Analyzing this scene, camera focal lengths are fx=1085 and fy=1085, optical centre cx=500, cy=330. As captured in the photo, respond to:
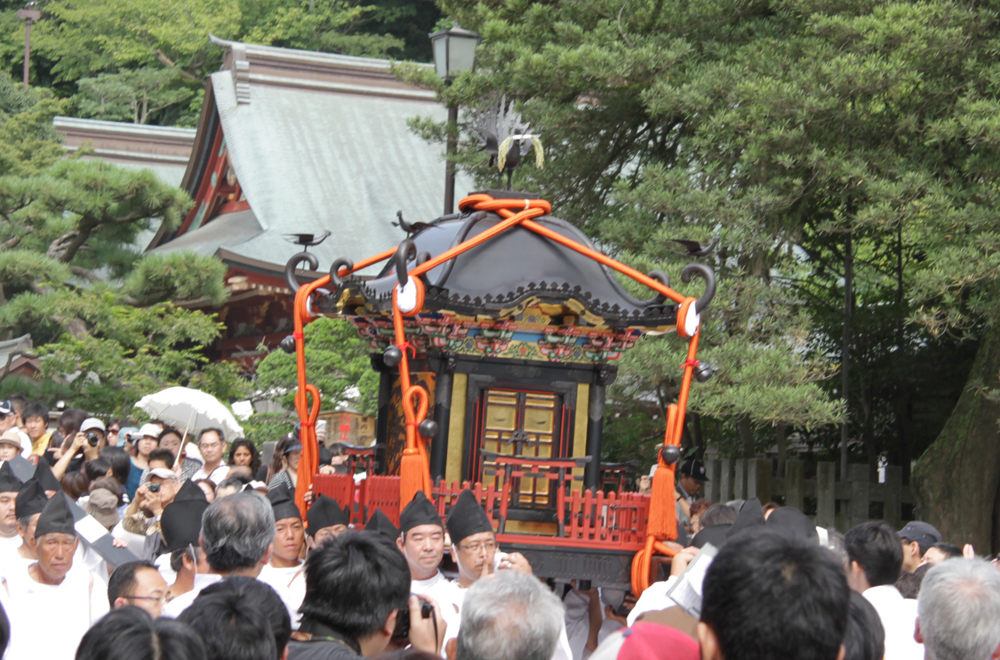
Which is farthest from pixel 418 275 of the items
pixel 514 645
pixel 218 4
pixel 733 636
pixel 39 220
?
pixel 218 4

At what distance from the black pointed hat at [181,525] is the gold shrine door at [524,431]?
2.09 m

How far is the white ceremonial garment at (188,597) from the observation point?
363cm

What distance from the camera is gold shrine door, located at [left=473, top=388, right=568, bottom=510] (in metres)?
6.48

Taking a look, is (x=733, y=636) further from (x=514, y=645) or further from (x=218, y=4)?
(x=218, y=4)

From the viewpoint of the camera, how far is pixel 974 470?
8.49m

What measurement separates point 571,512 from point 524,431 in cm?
73

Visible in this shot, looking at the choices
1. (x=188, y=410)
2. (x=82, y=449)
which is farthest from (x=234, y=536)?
(x=188, y=410)

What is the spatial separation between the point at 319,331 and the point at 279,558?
27.7ft

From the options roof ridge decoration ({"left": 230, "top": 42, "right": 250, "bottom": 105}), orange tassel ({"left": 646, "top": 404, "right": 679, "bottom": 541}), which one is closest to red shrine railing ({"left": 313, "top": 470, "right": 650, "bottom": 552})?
orange tassel ({"left": 646, "top": 404, "right": 679, "bottom": 541})

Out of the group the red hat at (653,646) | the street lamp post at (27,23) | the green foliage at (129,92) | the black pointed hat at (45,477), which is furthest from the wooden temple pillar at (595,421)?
the green foliage at (129,92)

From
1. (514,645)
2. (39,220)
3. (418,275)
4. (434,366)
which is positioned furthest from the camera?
(39,220)

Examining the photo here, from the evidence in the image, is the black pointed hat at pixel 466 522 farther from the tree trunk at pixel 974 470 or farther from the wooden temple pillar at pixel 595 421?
the tree trunk at pixel 974 470

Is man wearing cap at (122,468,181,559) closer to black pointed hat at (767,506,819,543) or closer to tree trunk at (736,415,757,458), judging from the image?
black pointed hat at (767,506,819,543)

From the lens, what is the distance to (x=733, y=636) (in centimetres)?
203
